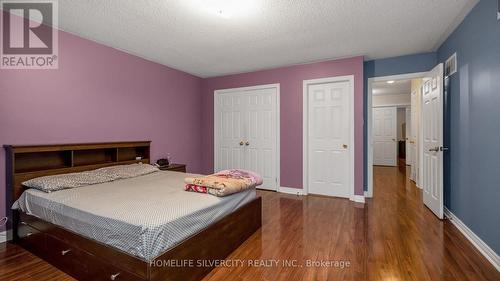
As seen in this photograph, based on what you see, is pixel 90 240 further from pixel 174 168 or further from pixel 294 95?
pixel 294 95

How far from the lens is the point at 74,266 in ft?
5.70

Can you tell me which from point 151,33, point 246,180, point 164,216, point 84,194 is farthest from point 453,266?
point 151,33

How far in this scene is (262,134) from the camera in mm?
4574

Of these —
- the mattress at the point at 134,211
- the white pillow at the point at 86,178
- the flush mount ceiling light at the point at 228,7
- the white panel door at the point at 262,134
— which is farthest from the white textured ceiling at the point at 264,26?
the mattress at the point at 134,211

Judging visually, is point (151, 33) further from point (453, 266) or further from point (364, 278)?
point (453, 266)

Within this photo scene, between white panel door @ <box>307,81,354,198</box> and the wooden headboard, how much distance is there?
2.94 meters

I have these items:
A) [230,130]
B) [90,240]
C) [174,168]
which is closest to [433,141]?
[230,130]

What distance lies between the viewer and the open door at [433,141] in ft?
9.54

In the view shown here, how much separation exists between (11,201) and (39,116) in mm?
926

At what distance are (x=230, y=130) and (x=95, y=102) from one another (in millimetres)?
2505

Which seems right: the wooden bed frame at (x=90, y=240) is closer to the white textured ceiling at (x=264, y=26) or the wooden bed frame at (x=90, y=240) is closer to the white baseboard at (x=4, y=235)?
the white baseboard at (x=4, y=235)

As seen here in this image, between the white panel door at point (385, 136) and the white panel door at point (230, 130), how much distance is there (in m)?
5.60

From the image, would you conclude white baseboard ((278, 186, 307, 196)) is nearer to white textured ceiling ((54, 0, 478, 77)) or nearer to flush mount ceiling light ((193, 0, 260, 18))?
white textured ceiling ((54, 0, 478, 77))

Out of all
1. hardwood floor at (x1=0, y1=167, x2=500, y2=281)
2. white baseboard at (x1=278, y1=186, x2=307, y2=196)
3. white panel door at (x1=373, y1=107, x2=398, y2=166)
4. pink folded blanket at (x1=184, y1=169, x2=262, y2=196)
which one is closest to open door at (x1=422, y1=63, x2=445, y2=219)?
hardwood floor at (x1=0, y1=167, x2=500, y2=281)
